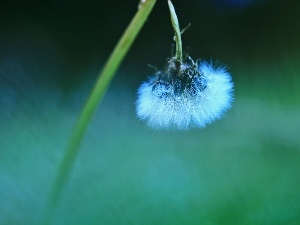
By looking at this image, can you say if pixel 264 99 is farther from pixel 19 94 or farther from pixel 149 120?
pixel 19 94

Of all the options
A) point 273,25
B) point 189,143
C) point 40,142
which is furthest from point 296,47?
point 40,142

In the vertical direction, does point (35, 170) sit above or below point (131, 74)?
below
